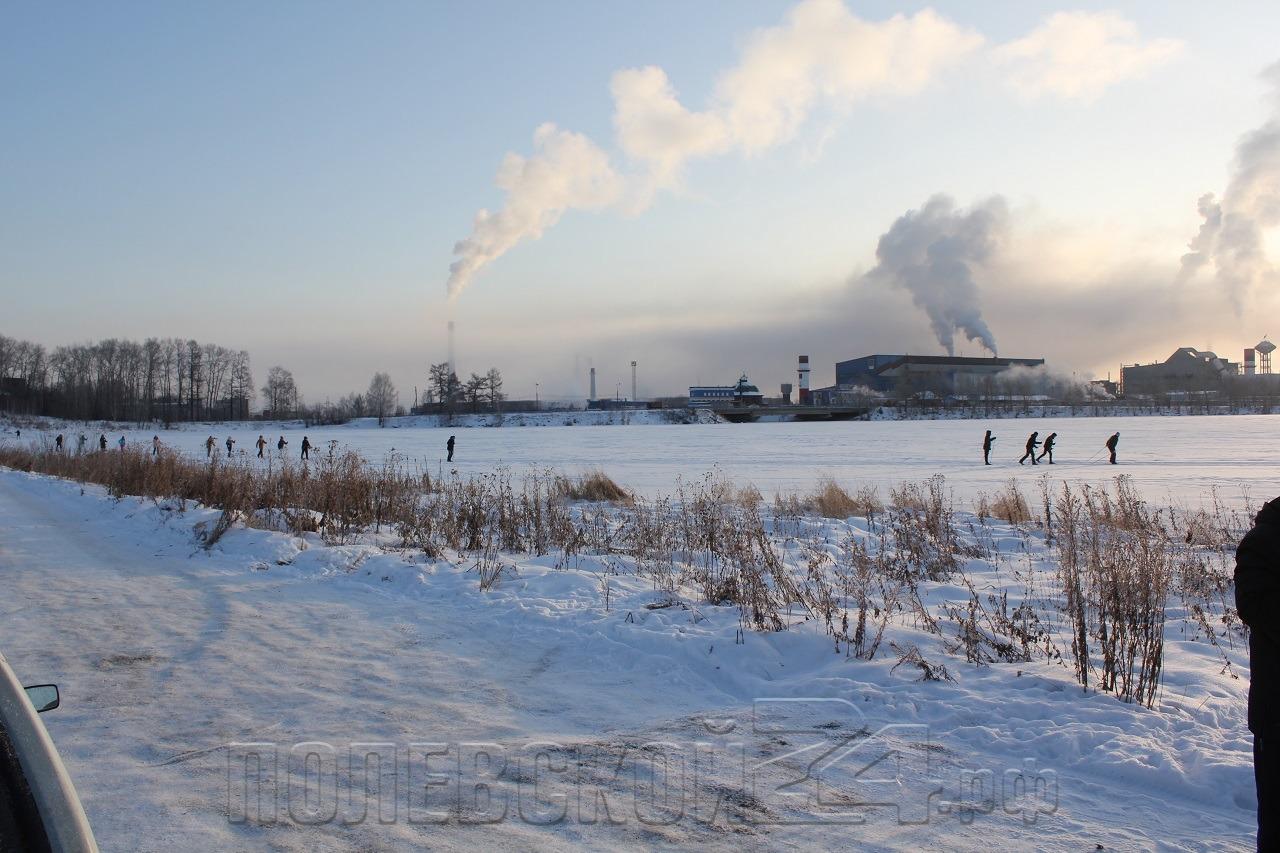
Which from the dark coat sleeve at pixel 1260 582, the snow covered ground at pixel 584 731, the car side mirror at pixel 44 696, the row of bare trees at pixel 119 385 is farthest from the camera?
the row of bare trees at pixel 119 385

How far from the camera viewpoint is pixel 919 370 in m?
127

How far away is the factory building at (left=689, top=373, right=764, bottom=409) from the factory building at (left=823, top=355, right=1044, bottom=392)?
45.8ft

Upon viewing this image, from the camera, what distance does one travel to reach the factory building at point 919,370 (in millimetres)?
118812

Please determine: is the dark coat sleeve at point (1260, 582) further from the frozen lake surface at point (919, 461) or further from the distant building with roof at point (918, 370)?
the distant building with roof at point (918, 370)

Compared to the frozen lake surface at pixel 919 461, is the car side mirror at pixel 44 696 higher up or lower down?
higher up

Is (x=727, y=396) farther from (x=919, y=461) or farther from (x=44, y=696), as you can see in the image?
(x=44, y=696)

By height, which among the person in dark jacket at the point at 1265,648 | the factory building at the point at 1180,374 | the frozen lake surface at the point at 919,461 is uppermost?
the factory building at the point at 1180,374

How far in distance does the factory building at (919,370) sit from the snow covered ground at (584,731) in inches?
4476

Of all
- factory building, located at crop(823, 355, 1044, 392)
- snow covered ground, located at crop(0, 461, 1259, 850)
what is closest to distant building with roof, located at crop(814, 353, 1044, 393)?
factory building, located at crop(823, 355, 1044, 392)

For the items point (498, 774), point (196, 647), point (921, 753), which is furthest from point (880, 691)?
point (196, 647)

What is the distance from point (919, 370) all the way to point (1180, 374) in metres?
38.5

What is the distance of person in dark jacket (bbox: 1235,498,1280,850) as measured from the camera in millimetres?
2885

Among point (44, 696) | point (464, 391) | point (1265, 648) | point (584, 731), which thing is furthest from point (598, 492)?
point (464, 391)

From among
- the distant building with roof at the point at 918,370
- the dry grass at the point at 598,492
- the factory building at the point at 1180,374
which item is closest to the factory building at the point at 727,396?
the distant building with roof at the point at 918,370
